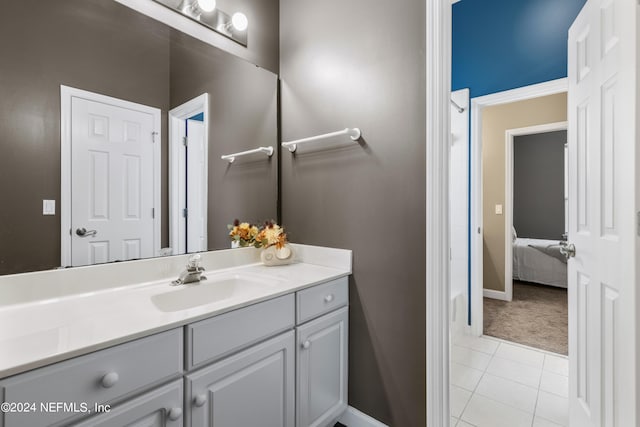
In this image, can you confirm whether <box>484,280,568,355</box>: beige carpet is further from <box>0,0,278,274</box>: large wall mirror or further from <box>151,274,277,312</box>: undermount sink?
<box>0,0,278,274</box>: large wall mirror

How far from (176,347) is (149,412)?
0.17 metres

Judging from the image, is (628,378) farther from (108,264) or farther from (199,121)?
(199,121)

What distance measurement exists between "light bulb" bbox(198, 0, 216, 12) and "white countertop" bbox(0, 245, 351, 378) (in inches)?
50.9

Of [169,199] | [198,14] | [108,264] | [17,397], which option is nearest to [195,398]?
[17,397]

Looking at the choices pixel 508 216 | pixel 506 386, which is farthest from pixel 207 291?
pixel 508 216

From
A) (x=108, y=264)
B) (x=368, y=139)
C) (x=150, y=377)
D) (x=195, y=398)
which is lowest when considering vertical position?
(x=195, y=398)

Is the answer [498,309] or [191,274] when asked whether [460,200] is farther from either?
[191,274]

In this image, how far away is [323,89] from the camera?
173cm

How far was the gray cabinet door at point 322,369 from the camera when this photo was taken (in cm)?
131

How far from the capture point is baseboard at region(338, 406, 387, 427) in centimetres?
150

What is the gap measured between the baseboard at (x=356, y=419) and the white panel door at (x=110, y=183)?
1.28 meters

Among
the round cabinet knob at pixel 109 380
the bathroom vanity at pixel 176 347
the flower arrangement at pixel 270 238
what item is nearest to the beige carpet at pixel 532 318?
the bathroom vanity at pixel 176 347

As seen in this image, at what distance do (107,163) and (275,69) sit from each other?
117 cm

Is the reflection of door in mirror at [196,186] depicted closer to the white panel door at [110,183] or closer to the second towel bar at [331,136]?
the white panel door at [110,183]
